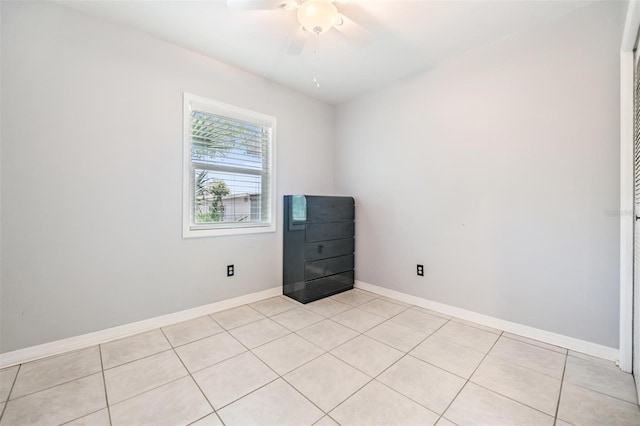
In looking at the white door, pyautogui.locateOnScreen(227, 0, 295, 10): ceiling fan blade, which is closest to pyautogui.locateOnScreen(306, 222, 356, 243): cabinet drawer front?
pyautogui.locateOnScreen(227, 0, 295, 10): ceiling fan blade

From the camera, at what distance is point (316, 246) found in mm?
2910

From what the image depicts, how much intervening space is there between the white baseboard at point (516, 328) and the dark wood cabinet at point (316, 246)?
65 centimetres

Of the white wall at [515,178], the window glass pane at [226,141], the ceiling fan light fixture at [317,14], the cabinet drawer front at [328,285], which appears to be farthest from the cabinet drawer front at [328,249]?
the ceiling fan light fixture at [317,14]

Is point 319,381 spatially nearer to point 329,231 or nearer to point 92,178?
point 329,231

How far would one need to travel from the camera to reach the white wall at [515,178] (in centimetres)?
180

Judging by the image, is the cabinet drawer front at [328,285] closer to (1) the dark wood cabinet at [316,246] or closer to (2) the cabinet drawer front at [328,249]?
(1) the dark wood cabinet at [316,246]

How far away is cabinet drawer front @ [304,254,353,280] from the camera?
285 centimetres

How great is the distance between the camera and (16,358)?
170cm

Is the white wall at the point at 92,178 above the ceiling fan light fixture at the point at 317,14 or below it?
below

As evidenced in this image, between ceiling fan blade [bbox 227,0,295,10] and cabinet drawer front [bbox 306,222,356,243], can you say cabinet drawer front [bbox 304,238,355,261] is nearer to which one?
cabinet drawer front [bbox 306,222,356,243]

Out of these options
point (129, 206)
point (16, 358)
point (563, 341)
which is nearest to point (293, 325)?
point (129, 206)

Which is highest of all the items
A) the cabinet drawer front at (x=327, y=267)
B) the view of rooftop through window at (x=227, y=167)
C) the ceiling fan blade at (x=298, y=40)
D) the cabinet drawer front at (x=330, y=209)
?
the ceiling fan blade at (x=298, y=40)

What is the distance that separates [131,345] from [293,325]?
122cm

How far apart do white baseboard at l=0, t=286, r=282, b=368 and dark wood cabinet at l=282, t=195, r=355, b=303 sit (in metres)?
0.58
